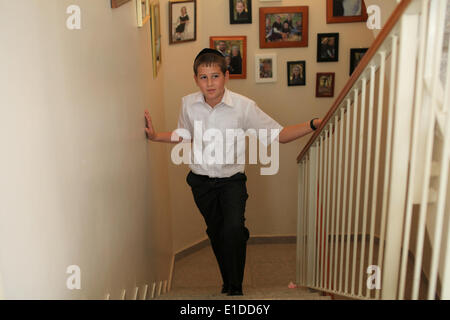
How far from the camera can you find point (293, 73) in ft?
15.5

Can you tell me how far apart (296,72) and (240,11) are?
779mm

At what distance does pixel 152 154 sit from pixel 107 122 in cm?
146

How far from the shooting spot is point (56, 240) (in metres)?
1.45

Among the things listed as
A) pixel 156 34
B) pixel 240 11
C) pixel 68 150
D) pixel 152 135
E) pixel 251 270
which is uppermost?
pixel 240 11

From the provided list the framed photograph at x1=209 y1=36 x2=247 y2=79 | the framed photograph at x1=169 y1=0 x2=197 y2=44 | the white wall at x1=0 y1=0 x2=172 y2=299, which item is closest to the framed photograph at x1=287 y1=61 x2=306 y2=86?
the framed photograph at x1=209 y1=36 x2=247 y2=79

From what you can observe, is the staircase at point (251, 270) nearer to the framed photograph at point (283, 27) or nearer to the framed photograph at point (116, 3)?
the framed photograph at point (283, 27)

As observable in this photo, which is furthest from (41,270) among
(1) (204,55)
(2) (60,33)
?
(1) (204,55)

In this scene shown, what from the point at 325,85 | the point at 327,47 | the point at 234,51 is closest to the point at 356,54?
the point at 327,47

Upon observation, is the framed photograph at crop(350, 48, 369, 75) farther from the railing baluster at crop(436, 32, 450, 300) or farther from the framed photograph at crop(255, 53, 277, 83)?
the railing baluster at crop(436, 32, 450, 300)

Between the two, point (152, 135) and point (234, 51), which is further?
point (234, 51)

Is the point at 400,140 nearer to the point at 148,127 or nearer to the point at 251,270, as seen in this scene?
the point at 148,127

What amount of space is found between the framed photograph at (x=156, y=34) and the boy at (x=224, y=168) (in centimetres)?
58

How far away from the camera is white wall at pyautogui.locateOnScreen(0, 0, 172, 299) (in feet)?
3.91

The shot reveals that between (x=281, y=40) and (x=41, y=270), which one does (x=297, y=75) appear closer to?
(x=281, y=40)
